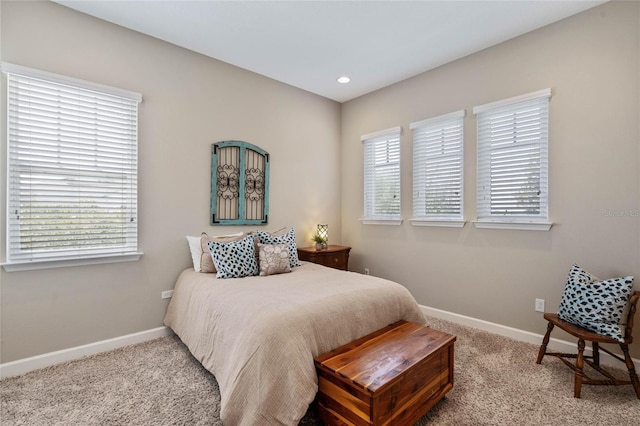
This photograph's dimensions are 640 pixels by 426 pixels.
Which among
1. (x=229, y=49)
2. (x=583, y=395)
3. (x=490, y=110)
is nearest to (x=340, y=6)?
(x=229, y=49)

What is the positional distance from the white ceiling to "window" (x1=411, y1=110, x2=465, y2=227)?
2.30ft

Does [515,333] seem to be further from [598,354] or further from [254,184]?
[254,184]

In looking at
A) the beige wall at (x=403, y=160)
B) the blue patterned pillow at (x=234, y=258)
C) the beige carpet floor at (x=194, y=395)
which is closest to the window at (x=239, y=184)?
the beige wall at (x=403, y=160)

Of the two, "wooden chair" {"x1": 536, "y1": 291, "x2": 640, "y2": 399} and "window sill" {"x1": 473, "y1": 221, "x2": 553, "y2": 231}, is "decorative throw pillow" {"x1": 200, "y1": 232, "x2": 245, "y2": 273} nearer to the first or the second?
"window sill" {"x1": 473, "y1": 221, "x2": 553, "y2": 231}

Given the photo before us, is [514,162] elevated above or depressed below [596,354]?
above

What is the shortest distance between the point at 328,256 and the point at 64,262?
261cm

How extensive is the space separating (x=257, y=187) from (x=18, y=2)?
2.40m

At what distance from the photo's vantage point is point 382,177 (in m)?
4.05

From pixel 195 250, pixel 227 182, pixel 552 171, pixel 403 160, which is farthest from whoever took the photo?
pixel 403 160

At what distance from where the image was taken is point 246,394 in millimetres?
1577

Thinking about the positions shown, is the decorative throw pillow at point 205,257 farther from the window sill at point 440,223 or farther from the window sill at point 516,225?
the window sill at point 516,225

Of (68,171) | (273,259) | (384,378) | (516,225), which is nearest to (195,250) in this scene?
(273,259)

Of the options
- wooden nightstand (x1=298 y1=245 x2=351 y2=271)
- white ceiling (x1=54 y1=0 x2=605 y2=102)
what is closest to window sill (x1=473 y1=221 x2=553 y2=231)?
wooden nightstand (x1=298 y1=245 x2=351 y2=271)

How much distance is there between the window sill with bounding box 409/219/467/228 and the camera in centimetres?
325
